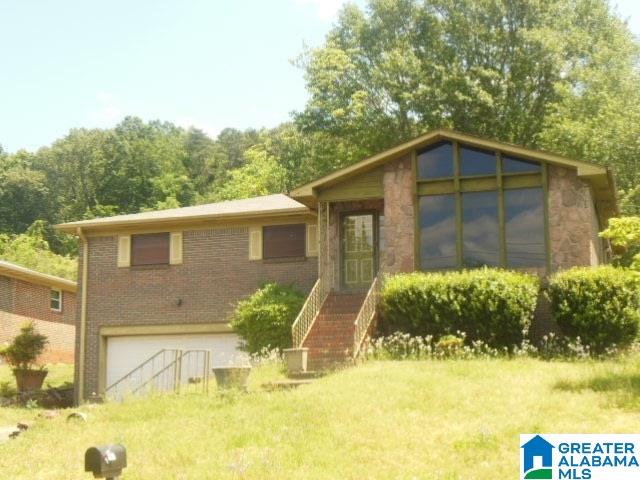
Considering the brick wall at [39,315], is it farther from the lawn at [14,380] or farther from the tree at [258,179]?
the tree at [258,179]

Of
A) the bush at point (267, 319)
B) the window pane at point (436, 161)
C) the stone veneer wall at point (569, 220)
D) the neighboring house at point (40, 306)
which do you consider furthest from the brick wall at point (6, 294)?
the stone veneer wall at point (569, 220)

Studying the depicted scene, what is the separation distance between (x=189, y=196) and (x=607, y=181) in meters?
50.0

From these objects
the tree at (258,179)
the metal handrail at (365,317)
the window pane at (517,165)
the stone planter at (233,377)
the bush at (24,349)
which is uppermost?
the tree at (258,179)

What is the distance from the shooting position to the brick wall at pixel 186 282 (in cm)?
2484

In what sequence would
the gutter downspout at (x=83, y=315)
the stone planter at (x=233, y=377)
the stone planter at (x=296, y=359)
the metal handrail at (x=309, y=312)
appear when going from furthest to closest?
the gutter downspout at (x=83, y=315) < the metal handrail at (x=309, y=312) < the stone planter at (x=296, y=359) < the stone planter at (x=233, y=377)

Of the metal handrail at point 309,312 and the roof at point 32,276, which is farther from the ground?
the roof at point 32,276

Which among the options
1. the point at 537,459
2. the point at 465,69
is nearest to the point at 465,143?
the point at 537,459

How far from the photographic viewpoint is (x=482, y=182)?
21172 millimetres

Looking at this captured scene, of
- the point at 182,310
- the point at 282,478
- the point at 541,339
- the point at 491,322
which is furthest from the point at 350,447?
the point at 182,310

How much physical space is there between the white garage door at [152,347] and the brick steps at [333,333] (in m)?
3.82

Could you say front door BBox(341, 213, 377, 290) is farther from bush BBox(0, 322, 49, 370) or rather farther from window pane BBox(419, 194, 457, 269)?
bush BBox(0, 322, 49, 370)

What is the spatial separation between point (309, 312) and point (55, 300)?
56.8 ft

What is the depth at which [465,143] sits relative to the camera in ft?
70.6

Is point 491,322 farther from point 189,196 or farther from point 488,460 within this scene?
point 189,196
